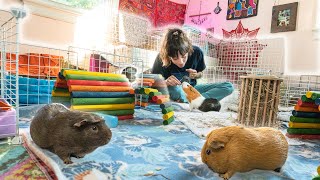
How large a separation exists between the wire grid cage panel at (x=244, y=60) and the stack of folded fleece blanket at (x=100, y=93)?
1.76 metres

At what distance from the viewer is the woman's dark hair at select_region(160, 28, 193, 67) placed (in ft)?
7.43

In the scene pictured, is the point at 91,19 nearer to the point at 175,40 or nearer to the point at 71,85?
the point at 175,40

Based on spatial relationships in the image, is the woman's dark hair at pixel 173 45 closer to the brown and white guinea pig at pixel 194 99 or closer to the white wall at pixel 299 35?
the brown and white guinea pig at pixel 194 99

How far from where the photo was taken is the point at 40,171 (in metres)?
0.79

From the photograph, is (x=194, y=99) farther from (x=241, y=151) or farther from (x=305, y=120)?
(x=241, y=151)

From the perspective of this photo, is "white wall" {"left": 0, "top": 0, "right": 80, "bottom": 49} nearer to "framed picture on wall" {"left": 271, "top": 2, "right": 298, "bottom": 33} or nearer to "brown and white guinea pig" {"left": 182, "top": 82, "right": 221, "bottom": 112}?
"brown and white guinea pig" {"left": 182, "top": 82, "right": 221, "bottom": 112}

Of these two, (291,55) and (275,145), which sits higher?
(291,55)

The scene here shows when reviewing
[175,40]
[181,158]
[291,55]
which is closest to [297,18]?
[291,55]

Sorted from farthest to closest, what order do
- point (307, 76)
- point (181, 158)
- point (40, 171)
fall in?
point (307, 76), point (181, 158), point (40, 171)

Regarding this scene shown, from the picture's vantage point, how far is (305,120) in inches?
56.5

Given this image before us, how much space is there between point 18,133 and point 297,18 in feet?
10.6

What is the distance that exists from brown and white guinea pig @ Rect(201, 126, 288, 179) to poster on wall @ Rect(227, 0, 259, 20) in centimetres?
303

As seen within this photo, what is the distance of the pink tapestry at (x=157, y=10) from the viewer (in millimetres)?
3348

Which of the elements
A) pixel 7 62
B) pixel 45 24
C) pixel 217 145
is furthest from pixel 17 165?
pixel 45 24
